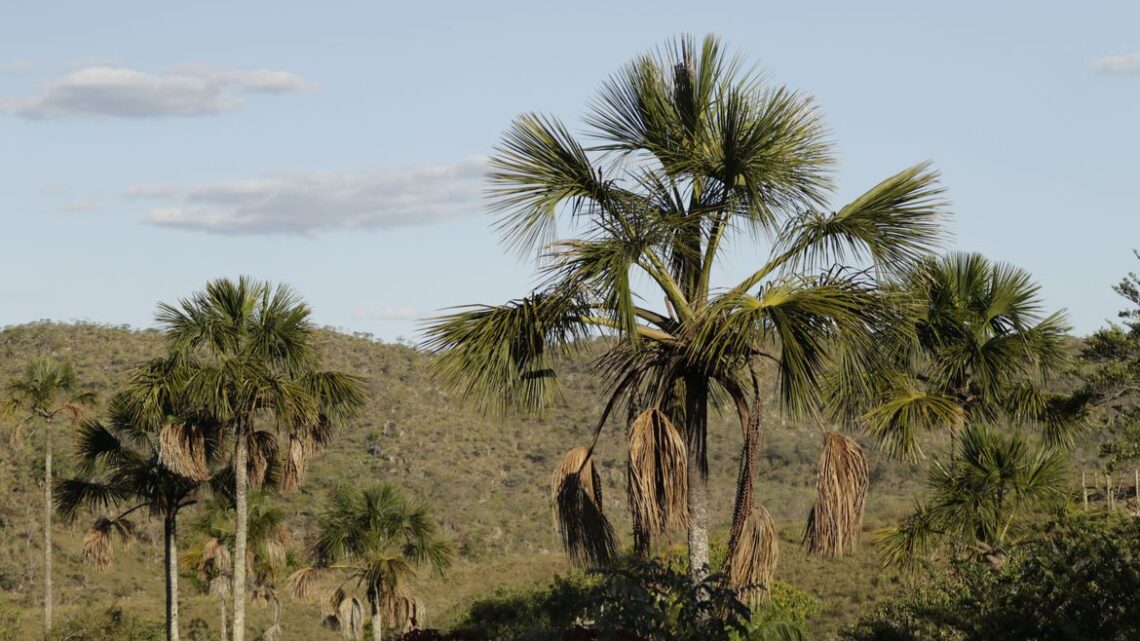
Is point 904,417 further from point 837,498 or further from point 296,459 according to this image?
point 296,459

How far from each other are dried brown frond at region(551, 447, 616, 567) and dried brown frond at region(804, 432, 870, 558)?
1895 mm

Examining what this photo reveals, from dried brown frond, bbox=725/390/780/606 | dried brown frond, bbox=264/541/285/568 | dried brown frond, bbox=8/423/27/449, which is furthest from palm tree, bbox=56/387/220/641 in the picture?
dried brown frond, bbox=725/390/780/606

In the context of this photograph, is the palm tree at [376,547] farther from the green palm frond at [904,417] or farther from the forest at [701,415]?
the green palm frond at [904,417]

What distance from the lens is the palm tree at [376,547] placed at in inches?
1006

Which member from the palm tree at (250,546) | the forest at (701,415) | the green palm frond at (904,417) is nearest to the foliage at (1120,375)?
the forest at (701,415)

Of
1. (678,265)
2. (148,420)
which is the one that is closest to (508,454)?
(148,420)

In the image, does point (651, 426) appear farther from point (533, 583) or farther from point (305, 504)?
point (305, 504)

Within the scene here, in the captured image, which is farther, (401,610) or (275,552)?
(275,552)

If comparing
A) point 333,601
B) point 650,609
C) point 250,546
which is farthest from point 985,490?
point 250,546

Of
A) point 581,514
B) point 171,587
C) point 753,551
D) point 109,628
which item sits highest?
point 581,514

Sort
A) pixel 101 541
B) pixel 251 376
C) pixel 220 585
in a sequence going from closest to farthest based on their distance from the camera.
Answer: pixel 251 376, pixel 101 541, pixel 220 585

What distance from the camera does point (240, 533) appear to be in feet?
Result: 77.8

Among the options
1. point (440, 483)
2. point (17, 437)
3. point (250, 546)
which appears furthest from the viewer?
point (440, 483)

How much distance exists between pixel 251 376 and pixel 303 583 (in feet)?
15.6
